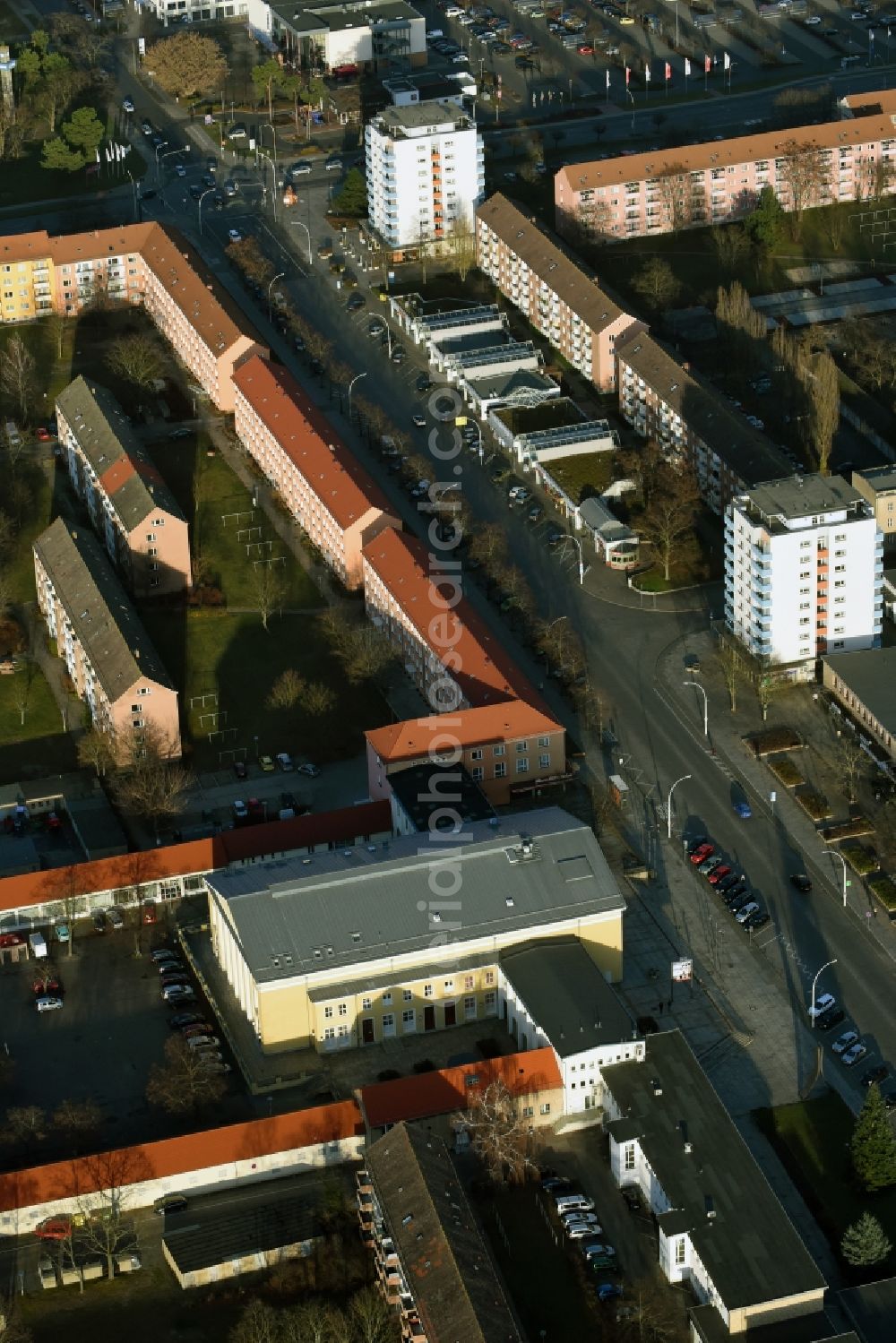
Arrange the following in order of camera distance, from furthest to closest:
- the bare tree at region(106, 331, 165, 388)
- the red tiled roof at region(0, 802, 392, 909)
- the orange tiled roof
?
the bare tree at region(106, 331, 165, 388) < the orange tiled roof < the red tiled roof at region(0, 802, 392, 909)

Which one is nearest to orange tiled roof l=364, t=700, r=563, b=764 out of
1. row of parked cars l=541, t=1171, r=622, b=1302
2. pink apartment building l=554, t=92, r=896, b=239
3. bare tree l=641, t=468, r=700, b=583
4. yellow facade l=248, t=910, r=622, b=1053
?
yellow facade l=248, t=910, r=622, b=1053

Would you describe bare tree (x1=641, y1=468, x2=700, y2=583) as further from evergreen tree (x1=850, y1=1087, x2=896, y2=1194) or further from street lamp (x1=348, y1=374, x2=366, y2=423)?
evergreen tree (x1=850, y1=1087, x2=896, y2=1194)

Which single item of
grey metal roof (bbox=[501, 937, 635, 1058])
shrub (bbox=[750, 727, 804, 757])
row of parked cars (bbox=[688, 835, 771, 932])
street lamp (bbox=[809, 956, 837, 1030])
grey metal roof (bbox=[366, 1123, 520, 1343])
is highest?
grey metal roof (bbox=[501, 937, 635, 1058])

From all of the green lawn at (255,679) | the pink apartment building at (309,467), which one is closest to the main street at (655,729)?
the pink apartment building at (309,467)

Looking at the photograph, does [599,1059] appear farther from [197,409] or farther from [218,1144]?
[197,409]

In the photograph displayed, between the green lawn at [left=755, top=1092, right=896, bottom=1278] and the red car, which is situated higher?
the red car

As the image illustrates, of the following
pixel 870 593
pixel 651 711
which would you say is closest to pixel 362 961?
pixel 651 711

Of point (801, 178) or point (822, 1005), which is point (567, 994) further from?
point (801, 178)
